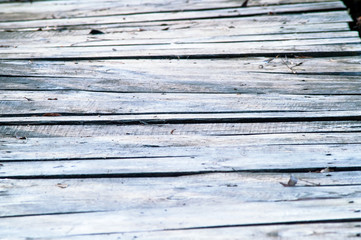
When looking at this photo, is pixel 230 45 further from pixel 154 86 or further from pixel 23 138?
pixel 23 138

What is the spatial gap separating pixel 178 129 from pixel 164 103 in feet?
0.84

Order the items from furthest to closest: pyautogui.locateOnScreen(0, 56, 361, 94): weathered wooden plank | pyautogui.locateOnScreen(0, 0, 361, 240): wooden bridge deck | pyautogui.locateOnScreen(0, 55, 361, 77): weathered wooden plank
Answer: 1. pyautogui.locateOnScreen(0, 55, 361, 77): weathered wooden plank
2. pyautogui.locateOnScreen(0, 56, 361, 94): weathered wooden plank
3. pyautogui.locateOnScreen(0, 0, 361, 240): wooden bridge deck

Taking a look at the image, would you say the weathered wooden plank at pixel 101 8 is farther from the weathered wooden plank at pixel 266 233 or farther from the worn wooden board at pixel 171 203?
the weathered wooden plank at pixel 266 233

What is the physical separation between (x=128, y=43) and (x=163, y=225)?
176 centimetres

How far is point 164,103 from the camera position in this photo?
2488mm

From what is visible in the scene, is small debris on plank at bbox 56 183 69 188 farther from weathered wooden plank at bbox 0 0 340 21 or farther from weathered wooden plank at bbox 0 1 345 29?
weathered wooden plank at bbox 0 0 340 21

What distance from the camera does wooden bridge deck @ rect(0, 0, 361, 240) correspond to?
1.73 meters

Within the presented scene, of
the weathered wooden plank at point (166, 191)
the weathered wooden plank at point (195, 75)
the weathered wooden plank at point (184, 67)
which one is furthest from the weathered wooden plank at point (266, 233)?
the weathered wooden plank at point (184, 67)

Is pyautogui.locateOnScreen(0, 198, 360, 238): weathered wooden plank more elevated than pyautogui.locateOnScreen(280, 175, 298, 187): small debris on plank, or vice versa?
pyautogui.locateOnScreen(0, 198, 360, 238): weathered wooden plank

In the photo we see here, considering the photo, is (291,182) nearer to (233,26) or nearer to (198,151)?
(198,151)

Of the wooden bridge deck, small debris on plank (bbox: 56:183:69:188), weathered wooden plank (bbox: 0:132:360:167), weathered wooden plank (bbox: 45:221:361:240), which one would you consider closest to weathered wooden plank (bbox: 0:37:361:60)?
the wooden bridge deck

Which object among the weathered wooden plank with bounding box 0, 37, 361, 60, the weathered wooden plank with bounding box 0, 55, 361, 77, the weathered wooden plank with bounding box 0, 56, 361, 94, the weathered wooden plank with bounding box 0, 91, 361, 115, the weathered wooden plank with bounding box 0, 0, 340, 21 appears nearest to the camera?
the weathered wooden plank with bounding box 0, 91, 361, 115

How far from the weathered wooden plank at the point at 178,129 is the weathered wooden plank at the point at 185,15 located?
1.49 metres

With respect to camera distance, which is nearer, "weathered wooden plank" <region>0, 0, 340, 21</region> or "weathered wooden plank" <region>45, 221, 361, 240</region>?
"weathered wooden plank" <region>45, 221, 361, 240</region>
